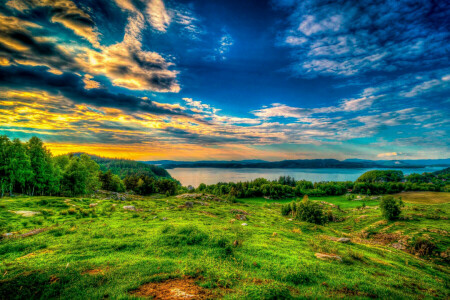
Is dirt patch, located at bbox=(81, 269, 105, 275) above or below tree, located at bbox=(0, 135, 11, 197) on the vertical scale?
below

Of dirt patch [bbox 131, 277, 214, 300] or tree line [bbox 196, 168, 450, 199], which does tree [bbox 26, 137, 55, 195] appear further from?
tree line [bbox 196, 168, 450, 199]

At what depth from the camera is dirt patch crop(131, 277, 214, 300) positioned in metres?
6.61

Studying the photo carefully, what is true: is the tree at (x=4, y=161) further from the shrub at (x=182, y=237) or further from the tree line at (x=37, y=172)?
the shrub at (x=182, y=237)

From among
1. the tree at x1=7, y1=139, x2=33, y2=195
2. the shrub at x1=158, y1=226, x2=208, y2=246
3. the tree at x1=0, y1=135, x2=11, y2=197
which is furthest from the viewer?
the tree at x1=7, y1=139, x2=33, y2=195

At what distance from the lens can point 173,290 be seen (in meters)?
7.07

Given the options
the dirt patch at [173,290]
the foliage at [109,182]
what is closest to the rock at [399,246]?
the dirt patch at [173,290]

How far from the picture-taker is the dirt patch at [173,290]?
260 inches

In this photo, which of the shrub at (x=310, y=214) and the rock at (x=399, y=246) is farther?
the shrub at (x=310, y=214)

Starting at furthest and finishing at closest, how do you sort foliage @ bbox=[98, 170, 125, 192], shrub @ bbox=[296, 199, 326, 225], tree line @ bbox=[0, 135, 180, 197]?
foliage @ bbox=[98, 170, 125, 192]
shrub @ bbox=[296, 199, 326, 225]
tree line @ bbox=[0, 135, 180, 197]

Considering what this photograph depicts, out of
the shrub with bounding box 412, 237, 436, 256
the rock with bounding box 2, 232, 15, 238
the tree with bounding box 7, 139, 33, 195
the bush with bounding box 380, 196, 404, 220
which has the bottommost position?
the shrub with bounding box 412, 237, 436, 256

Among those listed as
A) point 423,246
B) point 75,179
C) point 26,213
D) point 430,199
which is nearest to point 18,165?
point 75,179

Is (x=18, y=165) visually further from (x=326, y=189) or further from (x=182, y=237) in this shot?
(x=326, y=189)

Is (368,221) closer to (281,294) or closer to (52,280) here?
(281,294)

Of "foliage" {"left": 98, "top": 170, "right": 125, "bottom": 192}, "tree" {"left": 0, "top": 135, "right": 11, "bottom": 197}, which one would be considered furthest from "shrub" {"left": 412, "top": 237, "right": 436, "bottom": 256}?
"foliage" {"left": 98, "top": 170, "right": 125, "bottom": 192}
